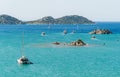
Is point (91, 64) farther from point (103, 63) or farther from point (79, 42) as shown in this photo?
point (79, 42)

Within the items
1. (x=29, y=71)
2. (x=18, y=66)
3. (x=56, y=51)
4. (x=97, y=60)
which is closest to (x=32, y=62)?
(x=18, y=66)

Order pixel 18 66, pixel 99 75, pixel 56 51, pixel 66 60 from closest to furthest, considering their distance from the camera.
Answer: pixel 99 75, pixel 18 66, pixel 66 60, pixel 56 51

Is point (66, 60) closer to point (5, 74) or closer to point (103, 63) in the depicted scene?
point (103, 63)

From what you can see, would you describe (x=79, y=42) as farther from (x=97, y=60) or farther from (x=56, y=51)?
(x=97, y=60)

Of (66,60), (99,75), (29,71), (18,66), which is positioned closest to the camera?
(99,75)

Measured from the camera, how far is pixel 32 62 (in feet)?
291

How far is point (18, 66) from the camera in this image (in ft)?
276

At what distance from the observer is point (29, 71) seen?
7756 cm

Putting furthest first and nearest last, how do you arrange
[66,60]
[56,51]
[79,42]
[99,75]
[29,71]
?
1. [79,42]
2. [56,51]
3. [66,60]
4. [29,71]
5. [99,75]

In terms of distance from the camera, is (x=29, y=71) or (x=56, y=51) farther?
(x=56, y=51)

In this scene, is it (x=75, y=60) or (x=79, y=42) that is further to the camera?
(x=79, y=42)

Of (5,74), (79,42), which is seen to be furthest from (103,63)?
→ (79,42)

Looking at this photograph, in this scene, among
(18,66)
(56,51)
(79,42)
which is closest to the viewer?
(18,66)

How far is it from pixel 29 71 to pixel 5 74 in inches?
227
